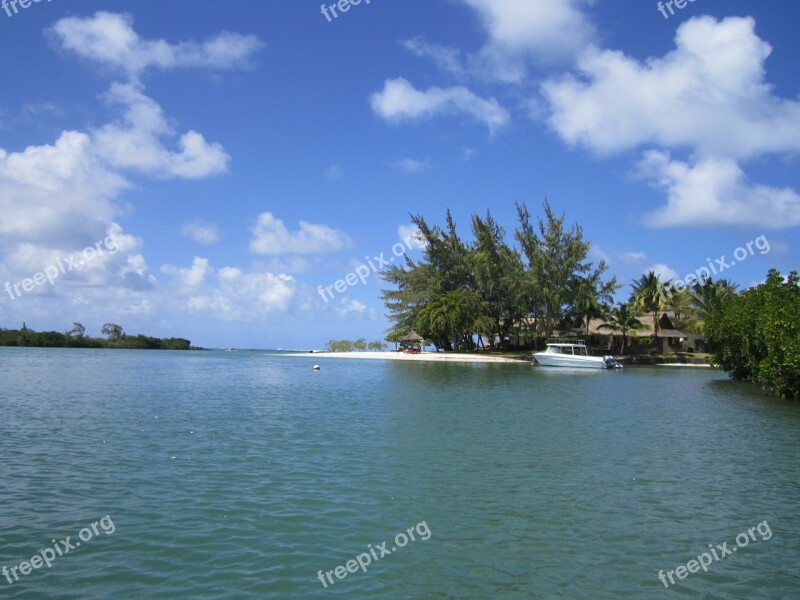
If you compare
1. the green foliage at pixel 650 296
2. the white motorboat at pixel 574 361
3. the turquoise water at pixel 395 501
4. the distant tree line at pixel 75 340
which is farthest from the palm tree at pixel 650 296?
the distant tree line at pixel 75 340

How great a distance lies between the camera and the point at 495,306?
241ft

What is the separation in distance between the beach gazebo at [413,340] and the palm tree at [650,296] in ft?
92.2

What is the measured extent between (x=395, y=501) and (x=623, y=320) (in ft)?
216

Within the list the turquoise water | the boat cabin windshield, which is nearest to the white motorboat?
the boat cabin windshield

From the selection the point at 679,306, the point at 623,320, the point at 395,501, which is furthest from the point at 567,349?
the point at 395,501

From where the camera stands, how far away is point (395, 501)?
1043cm

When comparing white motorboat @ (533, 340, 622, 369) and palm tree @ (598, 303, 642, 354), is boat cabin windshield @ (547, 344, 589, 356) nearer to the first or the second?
white motorboat @ (533, 340, 622, 369)

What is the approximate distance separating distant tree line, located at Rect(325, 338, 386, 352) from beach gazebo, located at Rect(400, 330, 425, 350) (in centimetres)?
1210

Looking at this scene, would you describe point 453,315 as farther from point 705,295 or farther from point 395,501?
point 395,501

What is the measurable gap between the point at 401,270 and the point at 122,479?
6807 cm

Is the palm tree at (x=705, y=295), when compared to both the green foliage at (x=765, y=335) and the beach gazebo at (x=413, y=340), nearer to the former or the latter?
the green foliage at (x=765, y=335)

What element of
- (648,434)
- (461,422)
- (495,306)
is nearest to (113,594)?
(461,422)

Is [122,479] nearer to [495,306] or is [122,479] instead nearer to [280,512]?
[280,512]

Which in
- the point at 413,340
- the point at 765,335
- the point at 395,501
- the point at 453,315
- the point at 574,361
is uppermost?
the point at 453,315
